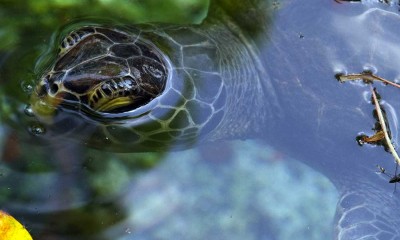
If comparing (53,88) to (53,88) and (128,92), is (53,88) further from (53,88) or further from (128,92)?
(128,92)

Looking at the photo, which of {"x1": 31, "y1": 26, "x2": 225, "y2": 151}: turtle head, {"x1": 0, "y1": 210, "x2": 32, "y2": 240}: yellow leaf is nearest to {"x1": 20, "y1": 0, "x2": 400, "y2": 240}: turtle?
{"x1": 31, "y1": 26, "x2": 225, "y2": 151}: turtle head

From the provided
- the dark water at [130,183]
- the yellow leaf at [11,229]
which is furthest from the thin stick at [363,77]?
the yellow leaf at [11,229]

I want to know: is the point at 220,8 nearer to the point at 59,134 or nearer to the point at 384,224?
the point at 59,134

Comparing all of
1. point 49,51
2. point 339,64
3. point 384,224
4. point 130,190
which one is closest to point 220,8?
point 339,64

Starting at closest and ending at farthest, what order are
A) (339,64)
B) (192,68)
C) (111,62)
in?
(111,62) < (192,68) < (339,64)

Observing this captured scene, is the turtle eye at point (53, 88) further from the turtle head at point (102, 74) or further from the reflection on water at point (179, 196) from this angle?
the reflection on water at point (179, 196)

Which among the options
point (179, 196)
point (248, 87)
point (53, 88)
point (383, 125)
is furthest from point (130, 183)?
point (383, 125)

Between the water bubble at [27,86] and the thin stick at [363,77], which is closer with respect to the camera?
the water bubble at [27,86]
